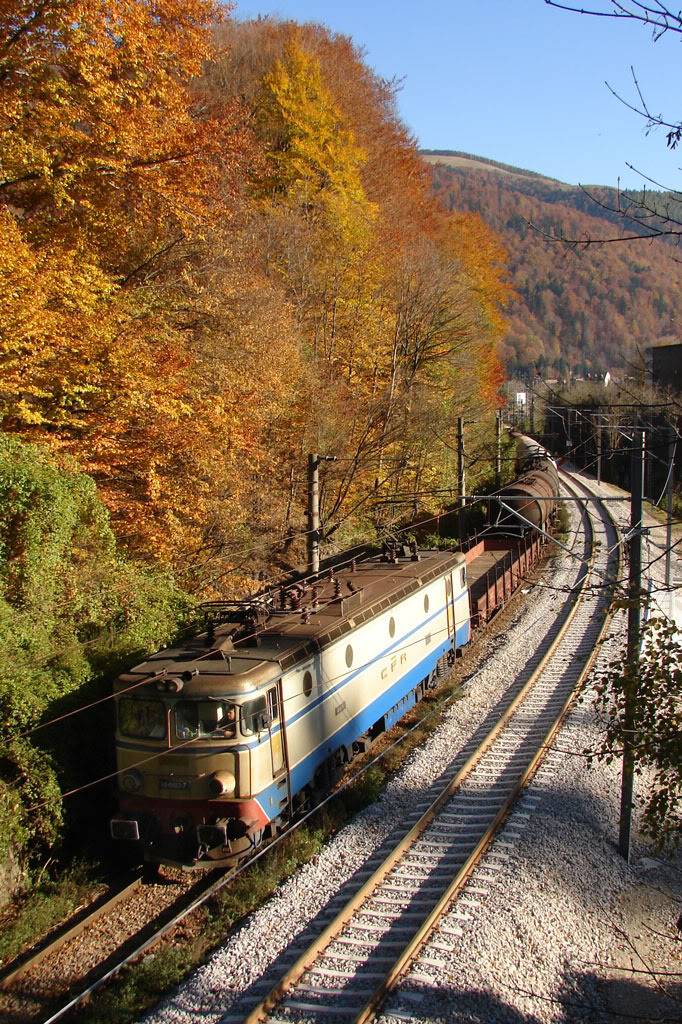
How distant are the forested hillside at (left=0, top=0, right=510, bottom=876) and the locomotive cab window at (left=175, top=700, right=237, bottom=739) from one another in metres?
1.84

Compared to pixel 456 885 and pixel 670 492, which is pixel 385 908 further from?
pixel 670 492

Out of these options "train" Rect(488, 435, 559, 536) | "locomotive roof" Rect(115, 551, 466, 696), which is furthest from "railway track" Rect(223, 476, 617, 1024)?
"train" Rect(488, 435, 559, 536)

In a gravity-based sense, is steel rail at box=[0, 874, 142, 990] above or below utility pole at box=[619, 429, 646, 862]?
below

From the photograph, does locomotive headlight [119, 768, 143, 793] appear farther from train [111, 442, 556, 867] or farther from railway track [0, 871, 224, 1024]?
railway track [0, 871, 224, 1024]

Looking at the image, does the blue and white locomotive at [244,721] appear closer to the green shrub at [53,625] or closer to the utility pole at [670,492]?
the green shrub at [53,625]

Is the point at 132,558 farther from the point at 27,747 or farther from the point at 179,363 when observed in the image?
the point at 27,747

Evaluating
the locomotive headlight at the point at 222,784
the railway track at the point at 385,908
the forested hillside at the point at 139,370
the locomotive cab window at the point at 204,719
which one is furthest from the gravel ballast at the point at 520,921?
the forested hillside at the point at 139,370

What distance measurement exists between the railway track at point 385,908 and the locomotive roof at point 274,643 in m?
2.70

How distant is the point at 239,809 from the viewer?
390 inches

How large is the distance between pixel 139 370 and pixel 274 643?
20.1 feet

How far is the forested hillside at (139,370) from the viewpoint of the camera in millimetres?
12055

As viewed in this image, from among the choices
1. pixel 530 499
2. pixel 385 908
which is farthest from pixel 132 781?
pixel 530 499

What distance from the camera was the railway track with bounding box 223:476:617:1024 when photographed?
774 cm

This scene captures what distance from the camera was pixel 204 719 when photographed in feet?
32.9
